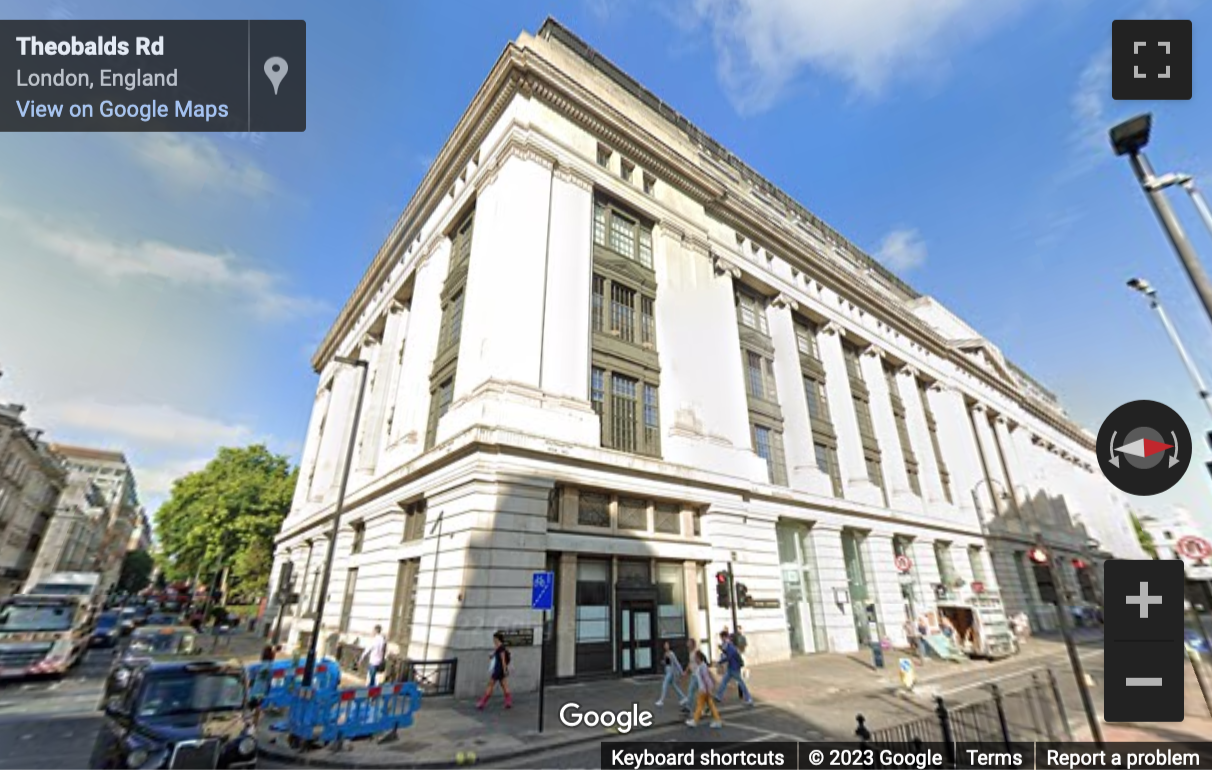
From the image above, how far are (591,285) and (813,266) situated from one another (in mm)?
20883

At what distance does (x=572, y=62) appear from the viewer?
24.8m

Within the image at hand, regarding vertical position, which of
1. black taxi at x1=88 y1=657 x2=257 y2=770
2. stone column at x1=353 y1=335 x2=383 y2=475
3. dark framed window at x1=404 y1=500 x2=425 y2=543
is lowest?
black taxi at x1=88 y1=657 x2=257 y2=770

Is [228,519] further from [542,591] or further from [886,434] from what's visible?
[886,434]

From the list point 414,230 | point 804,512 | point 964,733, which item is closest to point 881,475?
point 804,512

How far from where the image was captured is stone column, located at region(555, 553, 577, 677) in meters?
15.1

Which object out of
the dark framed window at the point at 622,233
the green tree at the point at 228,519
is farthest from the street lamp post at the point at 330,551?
the green tree at the point at 228,519

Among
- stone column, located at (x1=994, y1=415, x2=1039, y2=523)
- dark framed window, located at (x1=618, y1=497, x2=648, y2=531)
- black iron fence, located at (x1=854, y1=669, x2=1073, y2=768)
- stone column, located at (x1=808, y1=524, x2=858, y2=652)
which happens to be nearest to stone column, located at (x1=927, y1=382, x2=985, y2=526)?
stone column, located at (x1=994, y1=415, x2=1039, y2=523)

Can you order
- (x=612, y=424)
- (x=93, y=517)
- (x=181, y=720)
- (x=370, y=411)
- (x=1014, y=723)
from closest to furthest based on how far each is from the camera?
1. (x=181, y=720)
2. (x=1014, y=723)
3. (x=612, y=424)
4. (x=370, y=411)
5. (x=93, y=517)

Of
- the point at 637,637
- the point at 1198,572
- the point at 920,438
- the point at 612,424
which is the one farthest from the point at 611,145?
the point at 920,438

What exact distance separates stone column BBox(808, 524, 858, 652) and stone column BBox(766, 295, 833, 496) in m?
2.10

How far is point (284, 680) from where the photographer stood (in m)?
13.3

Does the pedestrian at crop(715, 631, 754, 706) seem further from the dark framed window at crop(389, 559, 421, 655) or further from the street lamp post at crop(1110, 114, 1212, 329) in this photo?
the street lamp post at crop(1110, 114, 1212, 329)

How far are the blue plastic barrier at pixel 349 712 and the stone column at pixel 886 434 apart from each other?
2986 cm

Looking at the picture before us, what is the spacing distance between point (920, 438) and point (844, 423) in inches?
424
